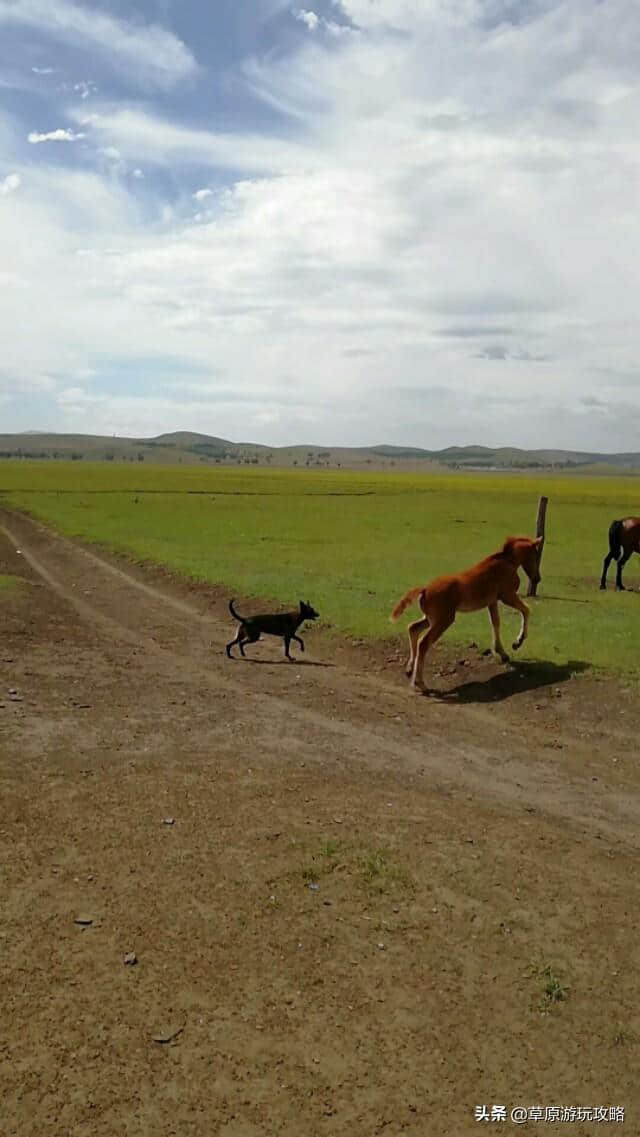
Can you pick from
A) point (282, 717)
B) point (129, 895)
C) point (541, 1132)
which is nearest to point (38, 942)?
point (129, 895)

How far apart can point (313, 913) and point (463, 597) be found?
7847mm

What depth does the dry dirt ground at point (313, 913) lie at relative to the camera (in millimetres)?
4559

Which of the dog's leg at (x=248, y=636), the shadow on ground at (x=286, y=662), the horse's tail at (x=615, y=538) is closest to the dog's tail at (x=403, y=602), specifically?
the shadow on ground at (x=286, y=662)

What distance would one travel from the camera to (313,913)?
6215 millimetres

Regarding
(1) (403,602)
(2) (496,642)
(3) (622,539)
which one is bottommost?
(2) (496,642)

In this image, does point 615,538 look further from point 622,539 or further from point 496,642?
point 496,642

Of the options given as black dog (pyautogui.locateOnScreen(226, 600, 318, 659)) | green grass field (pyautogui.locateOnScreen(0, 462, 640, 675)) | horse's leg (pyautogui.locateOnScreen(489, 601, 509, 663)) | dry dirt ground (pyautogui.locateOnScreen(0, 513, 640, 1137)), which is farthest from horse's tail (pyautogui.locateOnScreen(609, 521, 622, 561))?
dry dirt ground (pyautogui.locateOnScreen(0, 513, 640, 1137))

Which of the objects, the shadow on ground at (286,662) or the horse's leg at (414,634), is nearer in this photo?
the horse's leg at (414,634)

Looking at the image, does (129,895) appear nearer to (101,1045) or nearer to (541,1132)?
(101,1045)

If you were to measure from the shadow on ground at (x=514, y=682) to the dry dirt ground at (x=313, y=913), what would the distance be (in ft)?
1.28

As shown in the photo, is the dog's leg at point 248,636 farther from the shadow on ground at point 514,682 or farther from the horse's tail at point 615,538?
the horse's tail at point 615,538

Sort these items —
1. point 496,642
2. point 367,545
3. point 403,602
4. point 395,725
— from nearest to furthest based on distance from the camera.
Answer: point 395,725 < point 403,602 < point 496,642 < point 367,545

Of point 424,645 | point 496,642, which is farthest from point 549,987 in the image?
point 496,642

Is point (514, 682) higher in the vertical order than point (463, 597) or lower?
lower
